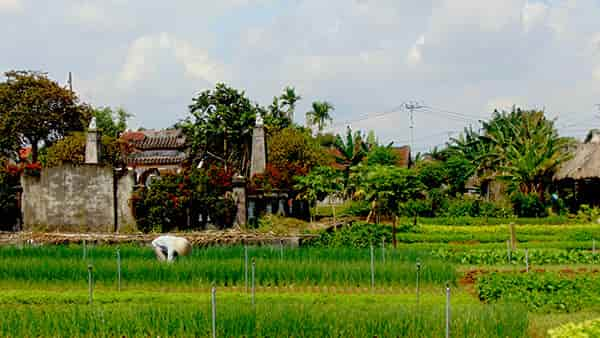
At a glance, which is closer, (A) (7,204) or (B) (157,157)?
(A) (7,204)

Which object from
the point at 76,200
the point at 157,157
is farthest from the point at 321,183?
the point at 157,157

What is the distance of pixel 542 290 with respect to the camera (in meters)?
12.8

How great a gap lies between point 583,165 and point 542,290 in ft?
68.3

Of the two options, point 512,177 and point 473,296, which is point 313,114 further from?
point 473,296

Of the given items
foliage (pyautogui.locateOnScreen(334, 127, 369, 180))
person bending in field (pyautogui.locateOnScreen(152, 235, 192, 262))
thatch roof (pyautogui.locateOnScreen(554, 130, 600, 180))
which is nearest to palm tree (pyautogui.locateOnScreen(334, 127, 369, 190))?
foliage (pyautogui.locateOnScreen(334, 127, 369, 180))

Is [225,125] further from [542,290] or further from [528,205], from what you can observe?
[542,290]

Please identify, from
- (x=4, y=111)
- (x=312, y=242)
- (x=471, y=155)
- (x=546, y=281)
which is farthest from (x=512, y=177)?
(x=4, y=111)

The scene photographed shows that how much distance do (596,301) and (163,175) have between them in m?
15.0

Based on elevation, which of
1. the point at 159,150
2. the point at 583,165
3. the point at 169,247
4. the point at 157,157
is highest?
the point at 159,150

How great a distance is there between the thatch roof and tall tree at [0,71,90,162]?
74.8 feet

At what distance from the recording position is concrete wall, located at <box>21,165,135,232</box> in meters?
23.6

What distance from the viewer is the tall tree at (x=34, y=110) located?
3177 cm

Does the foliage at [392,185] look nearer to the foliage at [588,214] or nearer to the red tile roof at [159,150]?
the foliage at [588,214]

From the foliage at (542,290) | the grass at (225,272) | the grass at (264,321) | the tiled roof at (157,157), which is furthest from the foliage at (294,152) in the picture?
the grass at (264,321)
